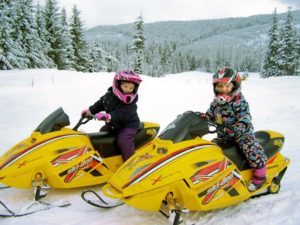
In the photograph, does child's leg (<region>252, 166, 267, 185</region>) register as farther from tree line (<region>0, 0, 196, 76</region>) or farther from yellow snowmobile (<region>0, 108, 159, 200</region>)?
tree line (<region>0, 0, 196, 76</region>)

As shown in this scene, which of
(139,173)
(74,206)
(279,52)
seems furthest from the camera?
(279,52)

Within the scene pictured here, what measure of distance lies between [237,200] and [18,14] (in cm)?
3130

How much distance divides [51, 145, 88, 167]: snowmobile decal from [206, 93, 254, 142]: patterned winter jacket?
2.00 metres

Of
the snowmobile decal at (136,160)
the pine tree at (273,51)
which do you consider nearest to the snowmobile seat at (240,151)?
the snowmobile decal at (136,160)

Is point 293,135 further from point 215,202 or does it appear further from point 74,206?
point 74,206

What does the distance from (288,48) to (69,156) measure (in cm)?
4434

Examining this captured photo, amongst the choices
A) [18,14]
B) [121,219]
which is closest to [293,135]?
[121,219]

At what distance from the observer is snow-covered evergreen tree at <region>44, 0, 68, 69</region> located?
119 feet

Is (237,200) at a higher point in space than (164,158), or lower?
lower

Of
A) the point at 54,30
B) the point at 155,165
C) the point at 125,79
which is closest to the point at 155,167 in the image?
the point at 155,165

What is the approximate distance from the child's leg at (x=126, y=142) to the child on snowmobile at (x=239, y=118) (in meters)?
1.42

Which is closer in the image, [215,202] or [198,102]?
[215,202]

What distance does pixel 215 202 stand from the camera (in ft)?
13.2

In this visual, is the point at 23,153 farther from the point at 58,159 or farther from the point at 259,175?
the point at 259,175
